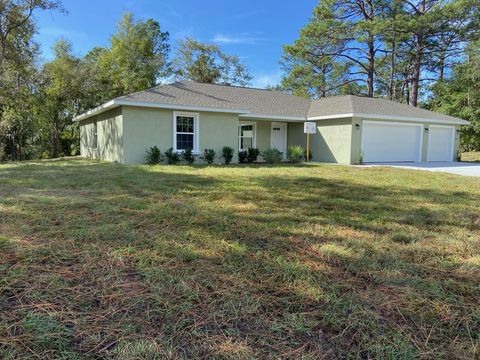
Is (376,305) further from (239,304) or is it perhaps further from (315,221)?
(315,221)

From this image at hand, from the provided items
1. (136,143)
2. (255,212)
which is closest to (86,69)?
(136,143)

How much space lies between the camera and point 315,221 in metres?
4.52

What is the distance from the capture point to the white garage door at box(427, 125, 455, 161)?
718 inches

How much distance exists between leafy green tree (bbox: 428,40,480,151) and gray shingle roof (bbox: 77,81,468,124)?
606 cm

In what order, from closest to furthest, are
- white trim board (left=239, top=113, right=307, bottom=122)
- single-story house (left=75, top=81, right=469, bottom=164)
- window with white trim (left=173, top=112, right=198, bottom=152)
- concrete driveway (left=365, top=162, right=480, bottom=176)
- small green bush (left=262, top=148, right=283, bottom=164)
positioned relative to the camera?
concrete driveway (left=365, top=162, right=480, bottom=176), single-story house (left=75, top=81, right=469, bottom=164), window with white trim (left=173, top=112, right=198, bottom=152), small green bush (left=262, top=148, right=283, bottom=164), white trim board (left=239, top=113, right=307, bottom=122)

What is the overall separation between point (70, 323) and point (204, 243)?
5.25ft

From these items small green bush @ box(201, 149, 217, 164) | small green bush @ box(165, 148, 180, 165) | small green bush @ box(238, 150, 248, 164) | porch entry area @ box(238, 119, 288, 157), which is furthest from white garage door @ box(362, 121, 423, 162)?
small green bush @ box(165, 148, 180, 165)

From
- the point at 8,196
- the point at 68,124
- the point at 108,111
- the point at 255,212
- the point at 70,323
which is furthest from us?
the point at 68,124

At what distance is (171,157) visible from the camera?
13.2 meters

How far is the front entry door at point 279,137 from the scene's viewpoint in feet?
60.2

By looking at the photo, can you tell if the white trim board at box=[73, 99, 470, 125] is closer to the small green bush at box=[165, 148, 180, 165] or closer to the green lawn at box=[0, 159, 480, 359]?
the small green bush at box=[165, 148, 180, 165]

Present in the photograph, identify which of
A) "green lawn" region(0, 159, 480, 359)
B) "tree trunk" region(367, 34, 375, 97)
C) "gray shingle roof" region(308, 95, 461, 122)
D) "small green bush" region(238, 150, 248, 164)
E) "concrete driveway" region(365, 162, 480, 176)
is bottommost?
"green lawn" region(0, 159, 480, 359)

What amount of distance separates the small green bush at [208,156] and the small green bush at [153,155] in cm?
192

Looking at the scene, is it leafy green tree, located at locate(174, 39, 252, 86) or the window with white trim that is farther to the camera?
leafy green tree, located at locate(174, 39, 252, 86)
